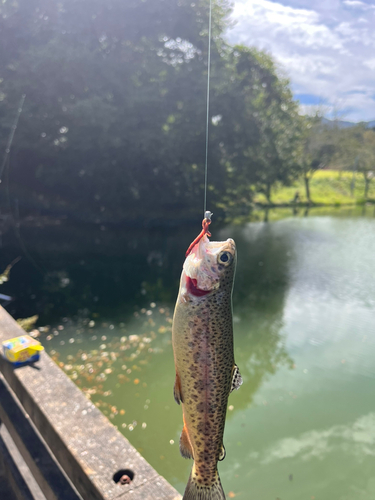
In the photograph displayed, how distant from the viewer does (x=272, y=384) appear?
6.44 m

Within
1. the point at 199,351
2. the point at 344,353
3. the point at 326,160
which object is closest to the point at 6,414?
the point at 199,351

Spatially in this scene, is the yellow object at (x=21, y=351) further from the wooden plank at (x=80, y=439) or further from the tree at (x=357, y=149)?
the tree at (x=357, y=149)

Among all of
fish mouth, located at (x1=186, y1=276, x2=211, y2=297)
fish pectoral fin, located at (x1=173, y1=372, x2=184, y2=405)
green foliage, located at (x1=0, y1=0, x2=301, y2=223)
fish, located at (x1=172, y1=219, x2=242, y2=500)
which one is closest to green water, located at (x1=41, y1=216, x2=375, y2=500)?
fish, located at (x1=172, y1=219, x2=242, y2=500)

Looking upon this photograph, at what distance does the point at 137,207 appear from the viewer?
20359 millimetres

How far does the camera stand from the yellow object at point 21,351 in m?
3.01

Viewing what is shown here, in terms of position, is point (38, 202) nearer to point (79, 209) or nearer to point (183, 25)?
point (79, 209)

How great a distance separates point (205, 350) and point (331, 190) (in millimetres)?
46215

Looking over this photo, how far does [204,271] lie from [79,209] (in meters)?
19.9

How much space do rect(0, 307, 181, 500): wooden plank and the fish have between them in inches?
25.1

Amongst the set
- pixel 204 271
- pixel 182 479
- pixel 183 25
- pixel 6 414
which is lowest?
pixel 182 479

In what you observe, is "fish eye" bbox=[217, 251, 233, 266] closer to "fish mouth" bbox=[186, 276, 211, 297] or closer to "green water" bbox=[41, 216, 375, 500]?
"fish mouth" bbox=[186, 276, 211, 297]

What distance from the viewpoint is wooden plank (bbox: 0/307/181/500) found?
2.09 m

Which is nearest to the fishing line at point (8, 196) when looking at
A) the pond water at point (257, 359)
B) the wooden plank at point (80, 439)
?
the pond water at point (257, 359)

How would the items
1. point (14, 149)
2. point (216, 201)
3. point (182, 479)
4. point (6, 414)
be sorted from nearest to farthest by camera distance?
point (6, 414) < point (182, 479) < point (14, 149) < point (216, 201)
